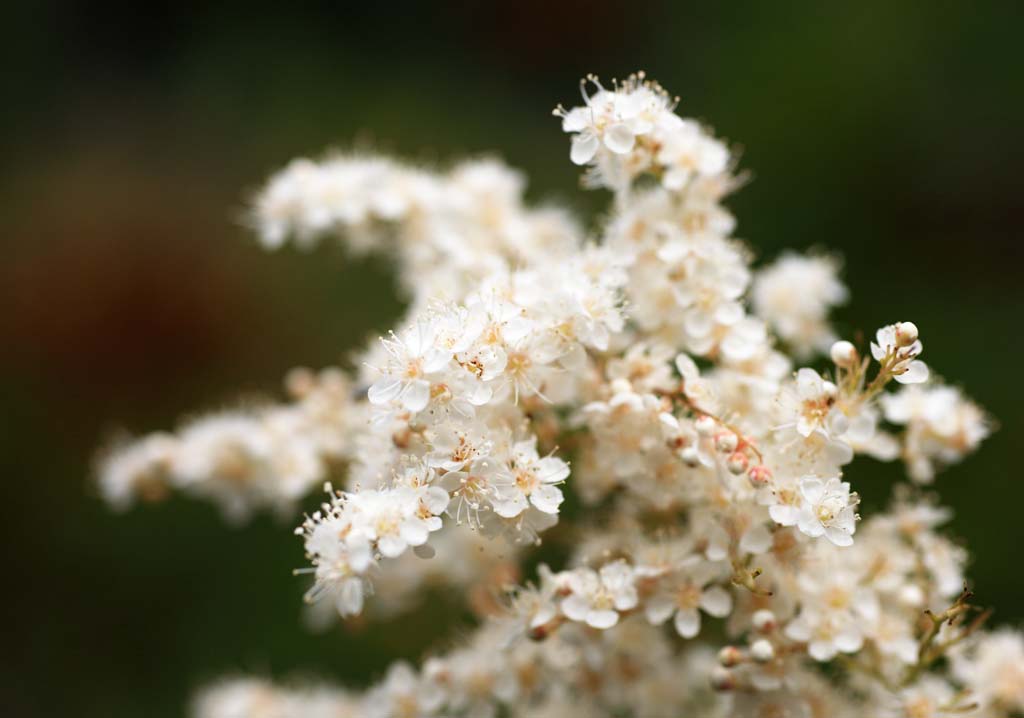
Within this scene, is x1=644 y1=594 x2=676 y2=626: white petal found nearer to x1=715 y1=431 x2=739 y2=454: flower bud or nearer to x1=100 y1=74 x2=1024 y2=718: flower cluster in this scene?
x1=100 y1=74 x2=1024 y2=718: flower cluster

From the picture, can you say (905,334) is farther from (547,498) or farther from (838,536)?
(547,498)

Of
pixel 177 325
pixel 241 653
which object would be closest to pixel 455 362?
pixel 241 653

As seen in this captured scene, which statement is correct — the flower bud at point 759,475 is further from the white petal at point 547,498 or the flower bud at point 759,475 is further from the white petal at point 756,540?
the white petal at point 547,498

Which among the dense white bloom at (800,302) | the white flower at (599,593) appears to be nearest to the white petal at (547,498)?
the white flower at (599,593)

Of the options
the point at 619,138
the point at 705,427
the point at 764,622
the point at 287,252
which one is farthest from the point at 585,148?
the point at 287,252

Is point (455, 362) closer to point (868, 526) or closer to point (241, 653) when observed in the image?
point (868, 526)

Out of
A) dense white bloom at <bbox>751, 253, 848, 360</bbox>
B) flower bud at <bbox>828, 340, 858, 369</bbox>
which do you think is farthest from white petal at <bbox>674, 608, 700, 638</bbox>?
dense white bloom at <bbox>751, 253, 848, 360</bbox>

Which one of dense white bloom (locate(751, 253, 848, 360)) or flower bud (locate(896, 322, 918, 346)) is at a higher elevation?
dense white bloom (locate(751, 253, 848, 360))
